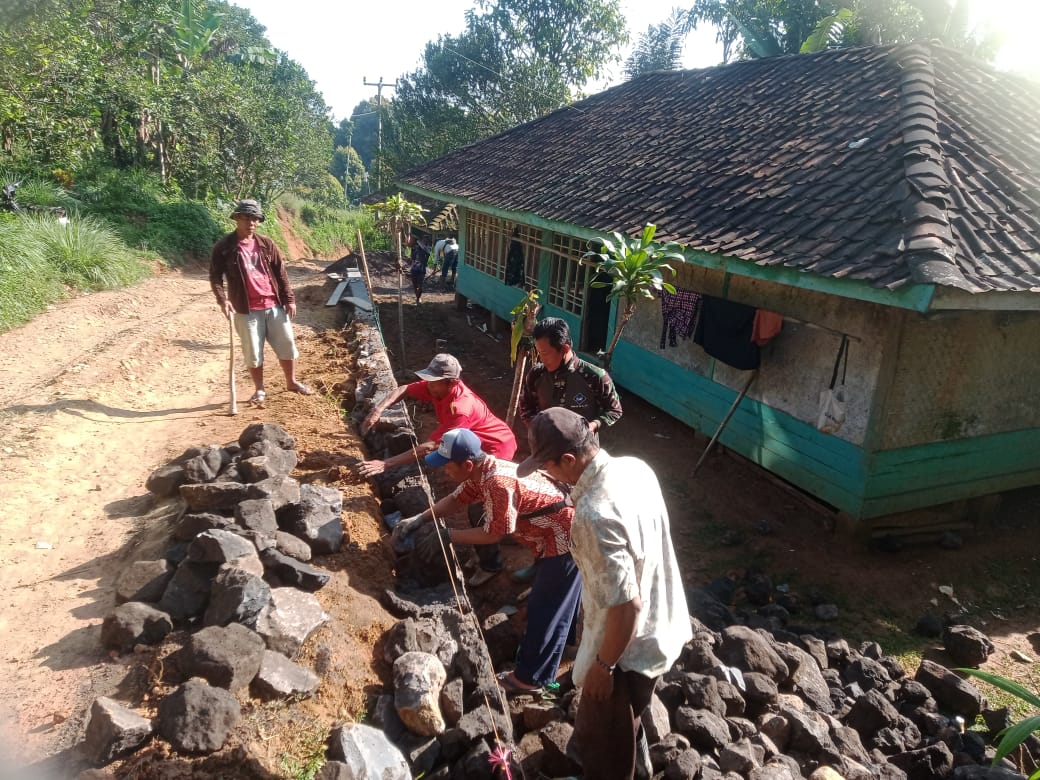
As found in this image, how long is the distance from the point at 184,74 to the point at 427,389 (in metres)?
19.6

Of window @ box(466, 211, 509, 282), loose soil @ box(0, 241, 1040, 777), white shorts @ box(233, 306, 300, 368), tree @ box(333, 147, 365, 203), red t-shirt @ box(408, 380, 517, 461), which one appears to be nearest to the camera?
loose soil @ box(0, 241, 1040, 777)

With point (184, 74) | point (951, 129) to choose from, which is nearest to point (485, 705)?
point (951, 129)

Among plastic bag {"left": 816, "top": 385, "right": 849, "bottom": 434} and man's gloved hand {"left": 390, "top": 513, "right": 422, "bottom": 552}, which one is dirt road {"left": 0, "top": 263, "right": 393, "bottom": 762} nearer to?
man's gloved hand {"left": 390, "top": 513, "right": 422, "bottom": 552}

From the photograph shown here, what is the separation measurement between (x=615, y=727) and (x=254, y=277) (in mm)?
5061

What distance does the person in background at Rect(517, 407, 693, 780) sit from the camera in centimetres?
239

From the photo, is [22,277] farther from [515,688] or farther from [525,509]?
[515,688]

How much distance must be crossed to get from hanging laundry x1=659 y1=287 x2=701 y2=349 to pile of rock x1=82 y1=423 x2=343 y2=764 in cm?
436

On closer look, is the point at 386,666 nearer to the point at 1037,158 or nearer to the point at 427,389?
the point at 427,389

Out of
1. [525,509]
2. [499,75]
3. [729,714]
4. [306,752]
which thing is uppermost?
[499,75]

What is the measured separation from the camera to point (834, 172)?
621 cm

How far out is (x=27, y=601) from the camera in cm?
361

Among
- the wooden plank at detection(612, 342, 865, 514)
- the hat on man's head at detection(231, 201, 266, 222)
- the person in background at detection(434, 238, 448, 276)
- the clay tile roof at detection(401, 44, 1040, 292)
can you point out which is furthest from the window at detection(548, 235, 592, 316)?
the person in background at detection(434, 238, 448, 276)

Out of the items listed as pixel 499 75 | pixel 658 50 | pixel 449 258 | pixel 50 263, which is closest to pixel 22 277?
pixel 50 263

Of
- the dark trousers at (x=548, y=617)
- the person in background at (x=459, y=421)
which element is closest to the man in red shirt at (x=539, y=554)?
the dark trousers at (x=548, y=617)
